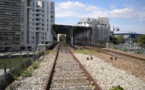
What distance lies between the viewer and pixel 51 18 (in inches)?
4343

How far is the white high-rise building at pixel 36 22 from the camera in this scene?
93.2 m

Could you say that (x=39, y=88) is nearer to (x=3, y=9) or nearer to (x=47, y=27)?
(x=3, y=9)

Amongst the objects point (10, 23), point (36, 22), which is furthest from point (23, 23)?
point (36, 22)

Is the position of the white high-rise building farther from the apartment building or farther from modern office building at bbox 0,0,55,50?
the apartment building

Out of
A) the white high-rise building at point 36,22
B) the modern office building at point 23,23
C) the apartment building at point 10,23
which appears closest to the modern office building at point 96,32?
the modern office building at point 23,23

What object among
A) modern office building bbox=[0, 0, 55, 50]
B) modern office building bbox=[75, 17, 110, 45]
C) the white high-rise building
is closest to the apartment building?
modern office building bbox=[0, 0, 55, 50]

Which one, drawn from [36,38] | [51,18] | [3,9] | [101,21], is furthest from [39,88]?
[101,21]

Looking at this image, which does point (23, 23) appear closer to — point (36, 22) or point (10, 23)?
point (10, 23)

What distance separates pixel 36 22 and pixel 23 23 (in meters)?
9.19

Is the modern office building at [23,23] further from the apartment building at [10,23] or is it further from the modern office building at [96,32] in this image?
the modern office building at [96,32]

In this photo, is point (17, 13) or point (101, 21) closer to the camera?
point (17, 13)

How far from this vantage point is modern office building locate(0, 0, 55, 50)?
85250 millimetres

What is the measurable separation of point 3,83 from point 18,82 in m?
0.63

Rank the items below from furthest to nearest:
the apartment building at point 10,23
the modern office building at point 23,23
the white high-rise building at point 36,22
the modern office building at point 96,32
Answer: the white high-rise building at point 36,22
the modern office building at point 23,23
the apartment building at point 10,23
the modern office building at point 96,32
